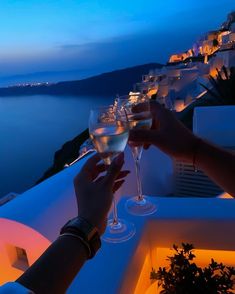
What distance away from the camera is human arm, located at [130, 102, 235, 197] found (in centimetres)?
111

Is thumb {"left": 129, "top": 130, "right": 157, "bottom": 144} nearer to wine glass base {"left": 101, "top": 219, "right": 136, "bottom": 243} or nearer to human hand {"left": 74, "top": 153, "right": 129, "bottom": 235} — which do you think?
human hand {"left": 74, "top": 153, "right": 129, "bottom": 235}

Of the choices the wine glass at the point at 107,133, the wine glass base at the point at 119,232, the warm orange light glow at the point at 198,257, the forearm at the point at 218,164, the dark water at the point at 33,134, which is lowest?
the dark water at the point at 33,134

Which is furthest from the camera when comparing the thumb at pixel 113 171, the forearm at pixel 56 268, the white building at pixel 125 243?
the white building at pixel 125 243

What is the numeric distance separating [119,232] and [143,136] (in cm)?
35

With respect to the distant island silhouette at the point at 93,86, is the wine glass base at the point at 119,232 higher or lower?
higher

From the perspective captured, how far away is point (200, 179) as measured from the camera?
2.79m

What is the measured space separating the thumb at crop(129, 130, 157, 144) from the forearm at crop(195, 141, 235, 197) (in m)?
0.17

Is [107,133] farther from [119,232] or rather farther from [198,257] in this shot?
[198,257]

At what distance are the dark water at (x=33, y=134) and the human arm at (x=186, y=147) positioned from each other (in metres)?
14.8

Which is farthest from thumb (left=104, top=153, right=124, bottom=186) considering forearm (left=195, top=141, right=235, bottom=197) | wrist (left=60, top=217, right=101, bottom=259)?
forearm (left=195, top=141, right=235, bottom=197)

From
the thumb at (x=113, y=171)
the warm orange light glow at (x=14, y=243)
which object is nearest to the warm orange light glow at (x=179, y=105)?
the warm orange light glow at (x=14, y=243)

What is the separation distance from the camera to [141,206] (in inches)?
49.9

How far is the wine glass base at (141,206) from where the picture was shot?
1229 mm

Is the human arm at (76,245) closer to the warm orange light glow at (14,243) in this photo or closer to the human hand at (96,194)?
the human hand at (96,194)
